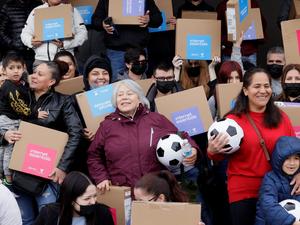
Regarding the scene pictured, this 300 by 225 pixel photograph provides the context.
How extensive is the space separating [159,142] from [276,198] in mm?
1059

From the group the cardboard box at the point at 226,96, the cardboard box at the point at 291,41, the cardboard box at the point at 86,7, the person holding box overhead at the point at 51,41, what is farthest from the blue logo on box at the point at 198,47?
the cardboard box at the point at 86,7

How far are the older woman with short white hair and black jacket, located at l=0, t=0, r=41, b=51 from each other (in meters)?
3.02

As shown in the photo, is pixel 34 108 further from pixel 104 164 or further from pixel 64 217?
pixel 64 217

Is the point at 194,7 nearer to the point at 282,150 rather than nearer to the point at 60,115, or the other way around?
the point at 60,115

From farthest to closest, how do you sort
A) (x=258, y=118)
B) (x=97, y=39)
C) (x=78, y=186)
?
1. (x=97, y=39)
2. (x=258, y=118)
3. (x=78, y=186)

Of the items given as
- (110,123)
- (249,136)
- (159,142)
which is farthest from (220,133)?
(110,123)

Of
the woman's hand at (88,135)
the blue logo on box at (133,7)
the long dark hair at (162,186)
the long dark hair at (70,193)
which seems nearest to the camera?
the long dark hair at (162,186)

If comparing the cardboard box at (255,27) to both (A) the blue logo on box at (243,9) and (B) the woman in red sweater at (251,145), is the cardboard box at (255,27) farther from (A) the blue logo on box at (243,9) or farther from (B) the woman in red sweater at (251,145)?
(B) the woman in red sweater at (251,145)

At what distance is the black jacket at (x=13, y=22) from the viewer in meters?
8.43

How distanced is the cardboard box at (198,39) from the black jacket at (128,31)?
0.58 m

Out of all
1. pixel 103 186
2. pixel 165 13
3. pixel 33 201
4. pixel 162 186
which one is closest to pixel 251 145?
pixel 162 186

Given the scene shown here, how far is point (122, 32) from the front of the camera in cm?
801

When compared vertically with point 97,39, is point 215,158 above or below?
below

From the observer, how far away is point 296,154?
5.12 metres
